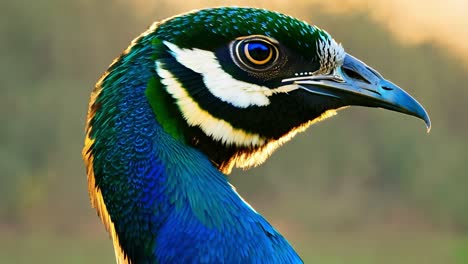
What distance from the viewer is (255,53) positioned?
9.52ft

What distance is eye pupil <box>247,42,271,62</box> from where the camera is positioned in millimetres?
2895

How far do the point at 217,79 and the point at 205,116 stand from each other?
15 cm

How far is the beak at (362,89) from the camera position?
299cm

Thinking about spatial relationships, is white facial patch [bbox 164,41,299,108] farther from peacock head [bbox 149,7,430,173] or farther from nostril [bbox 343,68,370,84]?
nostril [bbox 343,68,370,84]

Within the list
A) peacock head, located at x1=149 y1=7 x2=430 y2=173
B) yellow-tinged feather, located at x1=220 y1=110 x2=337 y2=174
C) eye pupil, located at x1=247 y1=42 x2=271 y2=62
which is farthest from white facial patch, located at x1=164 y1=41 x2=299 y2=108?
yellow-tinged feather, located at x1=220 y1=110 x2=337 y2=174

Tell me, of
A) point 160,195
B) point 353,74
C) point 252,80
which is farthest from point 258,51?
point 160,195

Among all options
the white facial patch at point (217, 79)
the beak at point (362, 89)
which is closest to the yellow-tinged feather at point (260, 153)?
the beak at point (362, 89)

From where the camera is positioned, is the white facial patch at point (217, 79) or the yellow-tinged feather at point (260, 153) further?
the yellow-tinged feather at point (260, 153)

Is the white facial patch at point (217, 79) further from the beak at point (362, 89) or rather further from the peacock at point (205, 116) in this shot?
the beak at point (362, 89)

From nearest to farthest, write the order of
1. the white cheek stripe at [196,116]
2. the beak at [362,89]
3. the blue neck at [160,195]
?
the blue neck at [160,195], the white cheek stripe at [196,116], the beak at [362,89]

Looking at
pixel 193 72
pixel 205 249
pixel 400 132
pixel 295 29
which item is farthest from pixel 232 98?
pixel 400 132

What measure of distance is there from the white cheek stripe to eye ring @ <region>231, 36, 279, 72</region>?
0.76ft

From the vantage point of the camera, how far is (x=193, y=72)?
2.87 metres

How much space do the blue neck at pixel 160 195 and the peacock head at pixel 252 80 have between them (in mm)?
112
